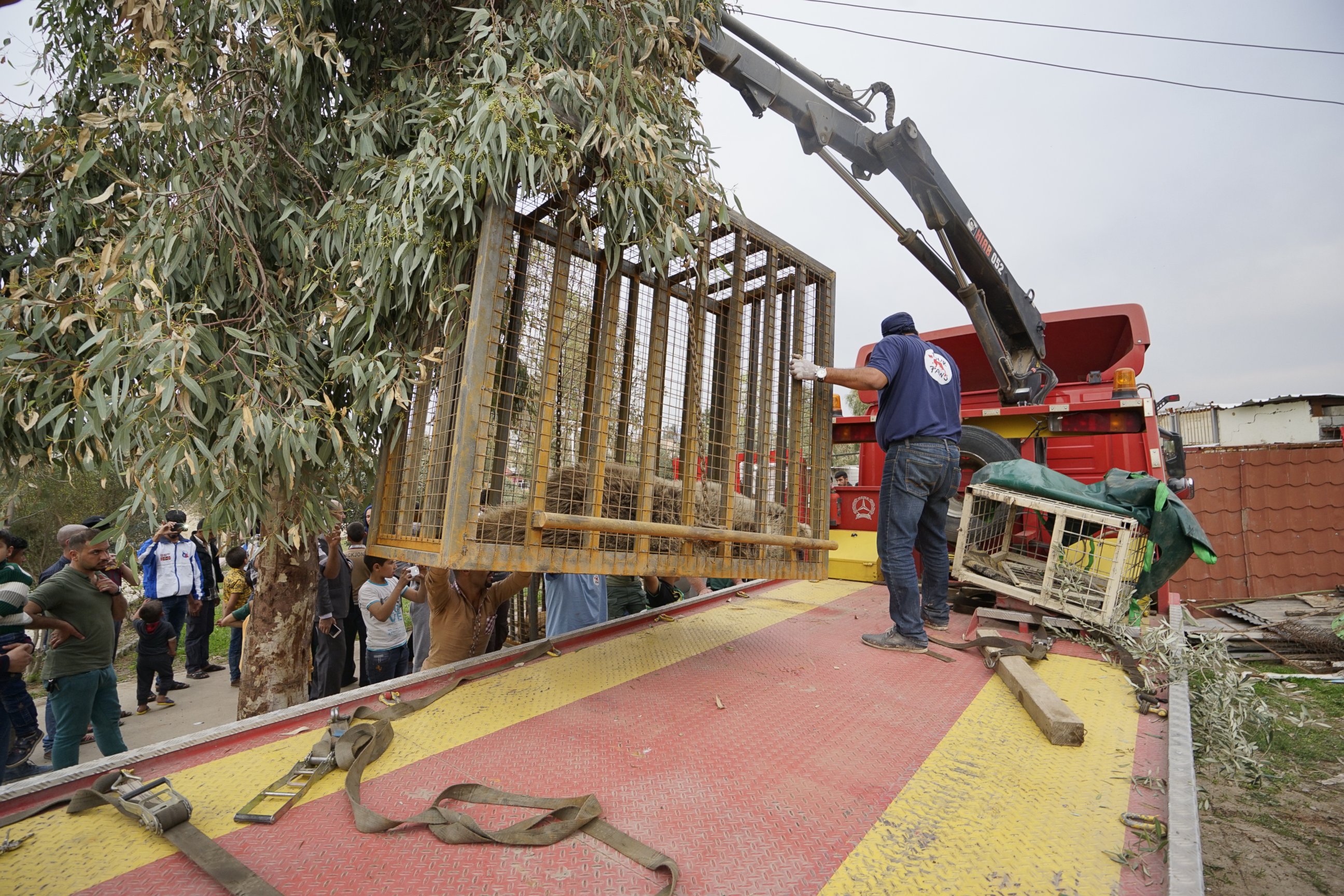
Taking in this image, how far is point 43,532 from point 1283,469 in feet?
76.6

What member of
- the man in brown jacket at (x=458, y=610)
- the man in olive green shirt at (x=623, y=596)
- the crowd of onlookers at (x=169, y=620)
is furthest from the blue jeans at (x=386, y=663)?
the man in olive green shirt at (x=623, y=596)

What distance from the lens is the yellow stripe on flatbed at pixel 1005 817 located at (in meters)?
1.57

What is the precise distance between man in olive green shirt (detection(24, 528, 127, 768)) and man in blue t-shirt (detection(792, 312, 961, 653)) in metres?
5.17

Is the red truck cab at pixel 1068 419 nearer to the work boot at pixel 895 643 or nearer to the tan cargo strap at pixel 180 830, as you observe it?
the work boot at pixel 895 643

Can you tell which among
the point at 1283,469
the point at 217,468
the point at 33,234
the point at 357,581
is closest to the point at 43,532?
the point at 357,581

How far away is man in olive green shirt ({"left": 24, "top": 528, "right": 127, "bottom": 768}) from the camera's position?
448 centimetres

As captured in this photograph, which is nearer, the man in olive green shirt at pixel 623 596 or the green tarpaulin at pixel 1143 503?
the green tarpaulin at pixel 1143 503

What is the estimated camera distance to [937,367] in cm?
411

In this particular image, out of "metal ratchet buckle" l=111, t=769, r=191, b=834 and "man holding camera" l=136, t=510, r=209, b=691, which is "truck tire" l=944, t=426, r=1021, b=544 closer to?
"metal ratchet buckle" l=111, t=769, r=191, b=834

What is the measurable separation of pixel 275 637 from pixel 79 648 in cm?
200

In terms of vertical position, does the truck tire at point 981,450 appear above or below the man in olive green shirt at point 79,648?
above

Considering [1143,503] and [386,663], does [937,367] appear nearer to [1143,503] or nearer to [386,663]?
[1143,503]

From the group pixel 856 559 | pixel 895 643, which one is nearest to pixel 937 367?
pixel 895 643

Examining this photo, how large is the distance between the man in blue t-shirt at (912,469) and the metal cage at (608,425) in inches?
15.1
